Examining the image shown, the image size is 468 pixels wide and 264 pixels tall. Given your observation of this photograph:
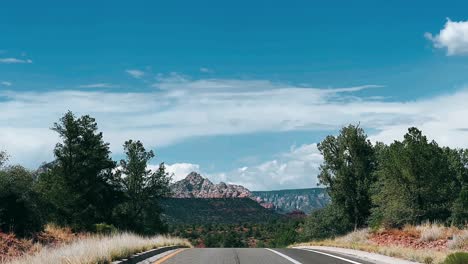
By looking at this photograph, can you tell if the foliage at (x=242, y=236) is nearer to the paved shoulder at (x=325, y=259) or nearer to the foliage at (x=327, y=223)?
the foliage at (x=327, y=223)

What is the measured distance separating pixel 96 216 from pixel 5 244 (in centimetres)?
4037

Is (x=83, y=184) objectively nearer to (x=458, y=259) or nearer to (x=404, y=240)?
(x=404, y=240)

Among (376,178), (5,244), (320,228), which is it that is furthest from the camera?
(320,228)

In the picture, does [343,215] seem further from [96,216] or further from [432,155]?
[96,216]

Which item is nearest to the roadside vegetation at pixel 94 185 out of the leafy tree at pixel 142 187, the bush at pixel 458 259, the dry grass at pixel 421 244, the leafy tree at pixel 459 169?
the leafy tree at pixel 142 187

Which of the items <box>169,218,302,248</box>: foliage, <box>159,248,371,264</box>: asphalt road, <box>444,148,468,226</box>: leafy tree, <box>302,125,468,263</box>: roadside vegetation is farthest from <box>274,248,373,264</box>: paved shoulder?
<box>169,218,302,248</box>: foliage

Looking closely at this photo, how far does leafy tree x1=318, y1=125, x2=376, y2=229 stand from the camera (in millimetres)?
62031

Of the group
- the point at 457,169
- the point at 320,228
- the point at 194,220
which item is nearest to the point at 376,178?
the point at 320,228

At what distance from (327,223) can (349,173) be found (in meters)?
7.40

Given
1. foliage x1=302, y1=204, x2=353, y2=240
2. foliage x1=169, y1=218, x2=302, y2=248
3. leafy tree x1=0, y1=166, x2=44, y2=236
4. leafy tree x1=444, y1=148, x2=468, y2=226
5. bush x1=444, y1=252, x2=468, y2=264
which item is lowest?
foliage x1=169, y1=218, x2=302, y2=248

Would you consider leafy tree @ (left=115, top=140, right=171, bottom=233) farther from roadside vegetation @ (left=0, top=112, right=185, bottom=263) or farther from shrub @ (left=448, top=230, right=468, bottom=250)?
shrub @ (left=448, top=230, right=468, bottom=250)

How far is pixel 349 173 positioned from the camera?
204ft

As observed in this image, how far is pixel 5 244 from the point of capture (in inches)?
797

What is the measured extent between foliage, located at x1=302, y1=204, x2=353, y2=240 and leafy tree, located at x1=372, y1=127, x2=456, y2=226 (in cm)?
788
